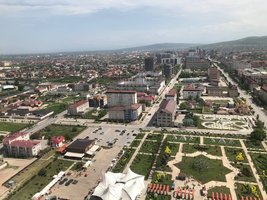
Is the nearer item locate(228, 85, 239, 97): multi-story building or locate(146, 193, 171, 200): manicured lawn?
locate(146, 193, 171, 200): manicured lawn

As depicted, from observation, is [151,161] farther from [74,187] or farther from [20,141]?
[20,141]

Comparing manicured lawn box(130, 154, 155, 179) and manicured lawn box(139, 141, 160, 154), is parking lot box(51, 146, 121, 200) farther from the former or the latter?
manicured lawn box(139, 141, 160, 154)

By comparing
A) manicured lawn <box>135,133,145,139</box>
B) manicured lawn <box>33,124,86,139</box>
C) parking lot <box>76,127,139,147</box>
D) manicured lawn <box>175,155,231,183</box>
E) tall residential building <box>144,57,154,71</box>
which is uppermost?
tall residential building <box>144,57,154,71</box>

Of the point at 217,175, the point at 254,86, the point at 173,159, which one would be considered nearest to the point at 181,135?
the point at 173,159

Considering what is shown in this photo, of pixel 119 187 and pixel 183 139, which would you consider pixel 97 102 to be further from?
pixel 119 187

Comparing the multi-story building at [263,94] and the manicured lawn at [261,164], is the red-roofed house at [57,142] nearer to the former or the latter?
the manicured lawn at [261,164]

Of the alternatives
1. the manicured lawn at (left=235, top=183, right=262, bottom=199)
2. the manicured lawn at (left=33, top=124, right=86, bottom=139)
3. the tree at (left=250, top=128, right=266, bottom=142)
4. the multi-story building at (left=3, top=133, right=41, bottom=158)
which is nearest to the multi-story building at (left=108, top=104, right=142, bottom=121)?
the manicured lawn at (left=33, top=124, right=86, bottom=139)

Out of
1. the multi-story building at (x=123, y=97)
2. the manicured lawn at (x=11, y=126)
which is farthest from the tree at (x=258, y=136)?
the manicured lawn at (x=11, y=126)
